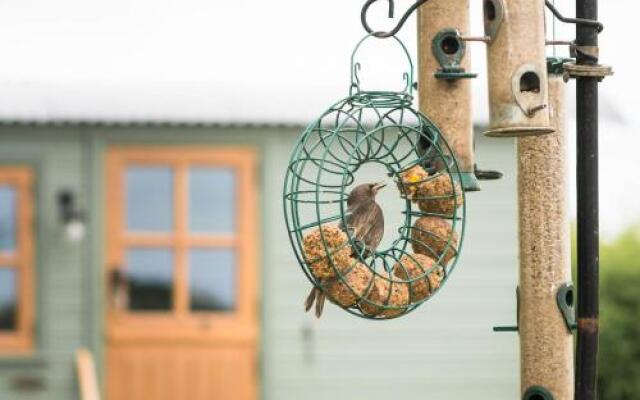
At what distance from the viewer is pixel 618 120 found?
396 inches

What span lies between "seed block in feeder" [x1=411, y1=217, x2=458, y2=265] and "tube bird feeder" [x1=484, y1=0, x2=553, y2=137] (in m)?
0.30

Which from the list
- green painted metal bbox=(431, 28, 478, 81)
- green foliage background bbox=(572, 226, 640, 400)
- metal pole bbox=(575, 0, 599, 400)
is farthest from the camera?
green foliage background bbox=(572, 226, 640, 400)

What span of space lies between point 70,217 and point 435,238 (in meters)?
5.71

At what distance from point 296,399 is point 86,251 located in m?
1.75

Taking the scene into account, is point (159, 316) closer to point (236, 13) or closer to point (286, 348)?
point (286, 348)

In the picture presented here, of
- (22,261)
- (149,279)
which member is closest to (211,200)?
(149,279)

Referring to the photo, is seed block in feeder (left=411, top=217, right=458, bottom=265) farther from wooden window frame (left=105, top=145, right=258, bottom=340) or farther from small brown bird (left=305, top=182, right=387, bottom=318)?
wooden window frame (left=105, top=145, right=258, bottom=340)

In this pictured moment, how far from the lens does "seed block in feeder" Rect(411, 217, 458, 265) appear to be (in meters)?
3.70

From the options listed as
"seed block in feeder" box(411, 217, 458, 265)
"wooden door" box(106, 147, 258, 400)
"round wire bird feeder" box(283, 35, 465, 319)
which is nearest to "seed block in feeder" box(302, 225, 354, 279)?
"round wire bird feeder" box(283, 35, 465, 319)

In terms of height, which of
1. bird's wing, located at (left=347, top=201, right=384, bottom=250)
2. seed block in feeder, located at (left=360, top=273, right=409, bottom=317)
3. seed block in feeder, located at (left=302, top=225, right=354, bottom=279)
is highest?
bird's wing, located at (left=347, top=201, right=384, bottom=250)

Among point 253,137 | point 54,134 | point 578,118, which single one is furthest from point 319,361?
point 578,118

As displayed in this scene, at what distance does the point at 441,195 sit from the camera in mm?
3719

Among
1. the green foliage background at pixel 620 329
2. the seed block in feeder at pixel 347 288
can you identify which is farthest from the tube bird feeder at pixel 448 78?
the green foliage background at pixel 620 329

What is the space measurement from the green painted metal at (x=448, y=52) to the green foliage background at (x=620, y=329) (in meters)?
6.93
